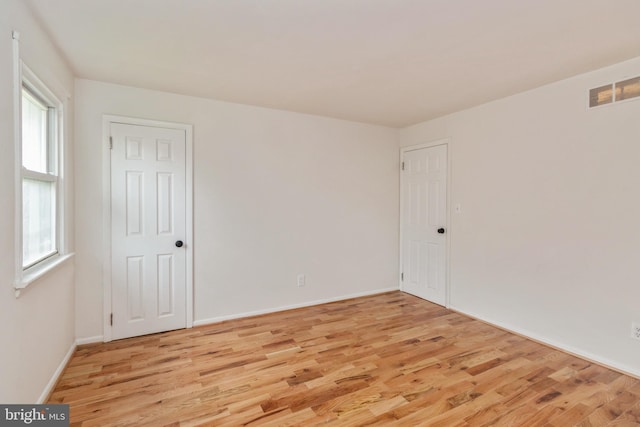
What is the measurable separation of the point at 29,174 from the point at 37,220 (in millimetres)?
409

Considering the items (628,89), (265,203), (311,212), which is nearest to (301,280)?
(311,212)

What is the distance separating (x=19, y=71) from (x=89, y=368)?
7.06 feet

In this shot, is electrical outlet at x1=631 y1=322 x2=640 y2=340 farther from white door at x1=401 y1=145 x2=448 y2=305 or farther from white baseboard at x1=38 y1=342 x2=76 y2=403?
white baseboard at x1=38 y1=342 x2=76 y2=403

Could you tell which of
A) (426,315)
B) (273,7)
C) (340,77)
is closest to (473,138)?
(340,77)

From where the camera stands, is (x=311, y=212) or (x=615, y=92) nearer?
(x=615, y=92)

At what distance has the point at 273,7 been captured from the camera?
1739 millimetres

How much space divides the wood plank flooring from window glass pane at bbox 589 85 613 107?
2151mm

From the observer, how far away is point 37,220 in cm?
211

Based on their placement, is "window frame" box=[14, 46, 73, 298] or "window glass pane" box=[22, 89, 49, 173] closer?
"window frame" box=[14, 46, 73, 298]

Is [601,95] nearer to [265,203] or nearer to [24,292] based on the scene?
[265,203]

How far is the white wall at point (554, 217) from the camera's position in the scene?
7.82ft

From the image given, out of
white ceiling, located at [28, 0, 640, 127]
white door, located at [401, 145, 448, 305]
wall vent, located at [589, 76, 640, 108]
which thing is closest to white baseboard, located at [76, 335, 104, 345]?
white ceiling, located at [28, 0, 640, 127]

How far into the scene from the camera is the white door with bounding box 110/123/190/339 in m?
2.90

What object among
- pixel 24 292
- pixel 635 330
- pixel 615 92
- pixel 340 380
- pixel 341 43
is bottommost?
pixel 340 380
